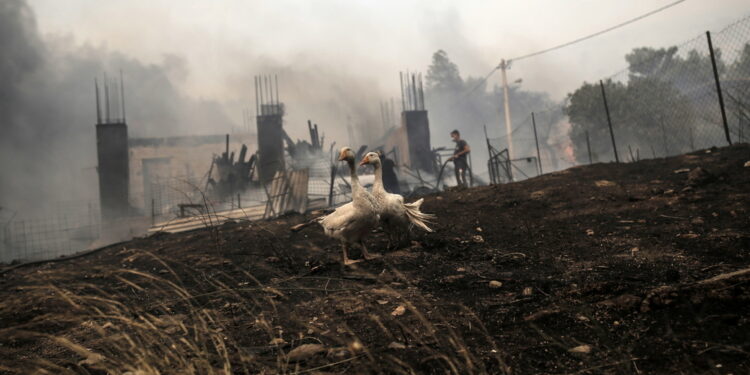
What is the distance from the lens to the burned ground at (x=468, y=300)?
204cm

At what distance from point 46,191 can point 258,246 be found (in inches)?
1065

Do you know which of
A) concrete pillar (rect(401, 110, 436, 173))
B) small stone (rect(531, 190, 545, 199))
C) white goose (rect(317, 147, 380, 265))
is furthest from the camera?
concrete pillar (rect(401, 110, 436, 173))

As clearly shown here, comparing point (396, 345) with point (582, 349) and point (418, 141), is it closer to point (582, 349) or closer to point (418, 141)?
point (582, 349)

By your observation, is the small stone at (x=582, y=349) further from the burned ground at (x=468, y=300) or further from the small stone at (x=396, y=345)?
the small stone at (x=396, y=345)

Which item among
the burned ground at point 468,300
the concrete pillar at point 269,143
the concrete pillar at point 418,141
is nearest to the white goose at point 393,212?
the burned ground at point 468,300

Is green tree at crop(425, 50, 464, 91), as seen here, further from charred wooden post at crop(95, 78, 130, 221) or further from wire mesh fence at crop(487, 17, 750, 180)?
charred wooden post at crop(95, 78, 130, 221)

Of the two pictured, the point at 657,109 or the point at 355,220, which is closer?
the point at 355,220

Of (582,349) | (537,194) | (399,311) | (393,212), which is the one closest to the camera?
(582,349)

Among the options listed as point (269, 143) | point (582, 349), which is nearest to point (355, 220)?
point (582, 349)

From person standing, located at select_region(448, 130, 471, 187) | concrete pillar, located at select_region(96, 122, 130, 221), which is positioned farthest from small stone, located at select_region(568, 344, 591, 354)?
concrete pillar, located at select_region(96, 122, 130, 221)

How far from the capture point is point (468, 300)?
3.10 metres

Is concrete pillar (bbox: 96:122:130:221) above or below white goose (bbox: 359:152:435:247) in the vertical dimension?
above

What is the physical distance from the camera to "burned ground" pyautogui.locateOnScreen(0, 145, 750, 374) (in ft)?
6.71

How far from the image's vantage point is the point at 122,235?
47.1ft
